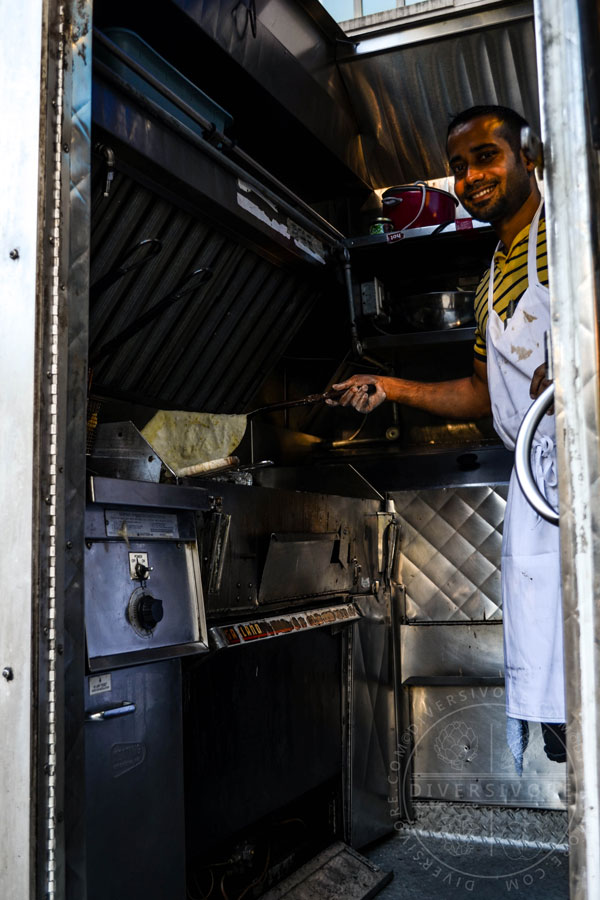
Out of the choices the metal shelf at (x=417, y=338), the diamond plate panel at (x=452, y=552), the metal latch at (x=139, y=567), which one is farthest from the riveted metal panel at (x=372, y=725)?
the metal latch at (x=139, y=567)

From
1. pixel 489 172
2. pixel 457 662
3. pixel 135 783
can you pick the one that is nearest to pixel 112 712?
pixel 135 783

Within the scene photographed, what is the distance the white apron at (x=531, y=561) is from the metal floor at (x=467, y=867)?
168 centimetres

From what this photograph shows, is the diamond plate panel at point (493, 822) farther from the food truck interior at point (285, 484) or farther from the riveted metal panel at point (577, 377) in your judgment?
the riveted metal panel at point (577, 377)

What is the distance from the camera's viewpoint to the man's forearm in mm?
2518

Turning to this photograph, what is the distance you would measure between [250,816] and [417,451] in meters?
1.98

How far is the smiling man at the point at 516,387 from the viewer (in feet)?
5.84

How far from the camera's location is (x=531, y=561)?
1846 mm

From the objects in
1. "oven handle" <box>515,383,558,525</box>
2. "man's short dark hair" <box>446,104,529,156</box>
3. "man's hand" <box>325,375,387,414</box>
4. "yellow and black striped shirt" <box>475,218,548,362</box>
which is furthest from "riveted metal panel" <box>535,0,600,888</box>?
"man's hand" <box>325,375,387,414</box>

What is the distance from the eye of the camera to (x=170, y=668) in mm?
2182

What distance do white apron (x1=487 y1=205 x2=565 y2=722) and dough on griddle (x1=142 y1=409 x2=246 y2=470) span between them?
1.59 meters

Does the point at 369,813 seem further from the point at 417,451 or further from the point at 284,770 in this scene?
the point at 417,451

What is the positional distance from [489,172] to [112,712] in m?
1.68

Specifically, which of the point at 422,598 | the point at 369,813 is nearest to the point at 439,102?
the point at 422,598

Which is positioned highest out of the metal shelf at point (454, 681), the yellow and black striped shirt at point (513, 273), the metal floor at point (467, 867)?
the yellow and black striped shirt at point (513, 273)
